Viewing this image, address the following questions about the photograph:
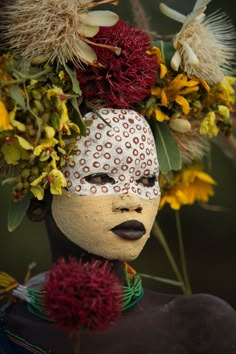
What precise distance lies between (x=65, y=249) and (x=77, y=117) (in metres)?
0.31

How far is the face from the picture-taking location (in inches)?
80.8

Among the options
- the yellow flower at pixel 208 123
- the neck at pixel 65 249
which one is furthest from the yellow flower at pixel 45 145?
the yellow flower at pixel 208 123

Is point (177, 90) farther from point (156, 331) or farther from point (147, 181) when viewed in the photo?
point (156, 331)

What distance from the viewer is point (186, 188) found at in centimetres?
256

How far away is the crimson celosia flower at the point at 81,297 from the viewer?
5.77 feet

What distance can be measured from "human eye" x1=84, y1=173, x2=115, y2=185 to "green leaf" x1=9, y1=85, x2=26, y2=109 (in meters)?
0.24

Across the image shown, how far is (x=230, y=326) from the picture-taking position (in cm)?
215

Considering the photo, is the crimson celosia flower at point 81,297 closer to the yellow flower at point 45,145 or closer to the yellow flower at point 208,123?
the yellow flower at point 45,145

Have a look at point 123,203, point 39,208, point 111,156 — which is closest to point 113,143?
point 111,156

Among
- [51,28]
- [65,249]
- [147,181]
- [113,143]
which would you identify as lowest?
[65,249]

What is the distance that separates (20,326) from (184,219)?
2.59 m

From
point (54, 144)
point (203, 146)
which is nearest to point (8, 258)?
point (203, 146)

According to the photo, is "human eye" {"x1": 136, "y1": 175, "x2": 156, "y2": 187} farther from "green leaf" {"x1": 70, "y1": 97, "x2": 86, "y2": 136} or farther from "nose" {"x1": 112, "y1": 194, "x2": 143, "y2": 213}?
"green leaf" {"x1": 70, "y1": 97, "x2": 86, "y2": 136}

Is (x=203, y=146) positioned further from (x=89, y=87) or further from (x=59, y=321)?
(x=59, y=321)
